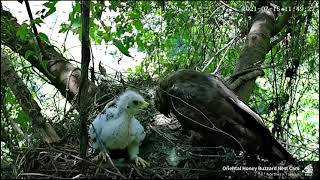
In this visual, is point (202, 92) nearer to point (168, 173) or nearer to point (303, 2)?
point (168, 173)

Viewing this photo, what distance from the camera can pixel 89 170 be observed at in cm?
251

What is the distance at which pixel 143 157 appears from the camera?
2973mm

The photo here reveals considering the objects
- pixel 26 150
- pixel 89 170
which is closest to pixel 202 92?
pixel 89 170

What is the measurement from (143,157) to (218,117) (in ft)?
1.73

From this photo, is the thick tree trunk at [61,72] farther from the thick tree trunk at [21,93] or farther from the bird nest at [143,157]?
the thick tree trunk at [21,93]

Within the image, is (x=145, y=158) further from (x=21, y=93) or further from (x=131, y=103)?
(x=21, y=93)

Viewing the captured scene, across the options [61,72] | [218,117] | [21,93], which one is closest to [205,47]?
[61,72]

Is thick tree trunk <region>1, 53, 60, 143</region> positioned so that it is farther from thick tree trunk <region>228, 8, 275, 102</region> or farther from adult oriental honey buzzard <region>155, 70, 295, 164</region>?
thick tree trunk <region>228, 8, 275, 102</region>

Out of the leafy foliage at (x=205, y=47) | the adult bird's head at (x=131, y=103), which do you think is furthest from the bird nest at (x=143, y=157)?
the leafy foliage at (x=205, y=47)

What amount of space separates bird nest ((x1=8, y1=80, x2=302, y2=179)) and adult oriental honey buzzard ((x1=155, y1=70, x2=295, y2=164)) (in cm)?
11

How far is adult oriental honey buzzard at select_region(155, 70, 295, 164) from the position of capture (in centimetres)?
268

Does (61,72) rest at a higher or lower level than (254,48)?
lower

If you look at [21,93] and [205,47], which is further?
[205,47]

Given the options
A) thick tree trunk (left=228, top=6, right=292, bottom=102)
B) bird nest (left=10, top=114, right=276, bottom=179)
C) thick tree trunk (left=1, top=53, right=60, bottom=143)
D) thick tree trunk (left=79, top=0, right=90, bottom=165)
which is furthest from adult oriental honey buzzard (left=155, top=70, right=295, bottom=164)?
thick tree trunk (left=1, top=53, right=60, bottom=143)
